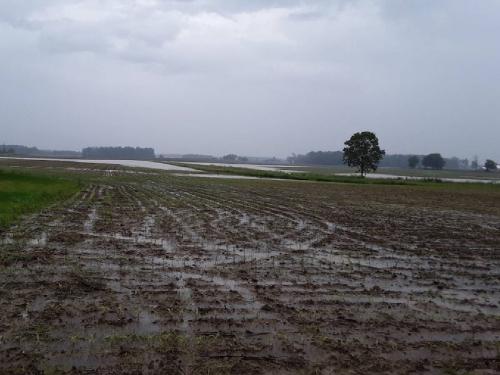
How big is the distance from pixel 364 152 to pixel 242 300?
67038mm

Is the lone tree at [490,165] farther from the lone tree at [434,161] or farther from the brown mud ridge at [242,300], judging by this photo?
the brown mud ridge at [242,300]

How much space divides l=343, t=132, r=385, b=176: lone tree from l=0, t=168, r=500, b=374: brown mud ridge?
58499 mm

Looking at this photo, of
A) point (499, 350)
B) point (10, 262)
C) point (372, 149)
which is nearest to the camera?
point (499, 350)

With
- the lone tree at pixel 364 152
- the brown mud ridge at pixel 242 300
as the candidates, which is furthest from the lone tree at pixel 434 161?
the brown mud ridge at pixel 242 300

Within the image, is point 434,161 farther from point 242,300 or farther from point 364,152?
point 242,300

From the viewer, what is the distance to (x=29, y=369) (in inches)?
179

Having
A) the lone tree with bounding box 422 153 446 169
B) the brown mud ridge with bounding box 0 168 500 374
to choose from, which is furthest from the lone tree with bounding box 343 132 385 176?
the lone tree with bounding box 422 153 446 169

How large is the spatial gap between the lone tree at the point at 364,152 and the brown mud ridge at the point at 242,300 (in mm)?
58499

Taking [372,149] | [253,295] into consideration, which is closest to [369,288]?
[253,295]

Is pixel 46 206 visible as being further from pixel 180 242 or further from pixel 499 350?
pixel 499 350

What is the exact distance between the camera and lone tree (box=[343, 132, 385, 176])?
71062mm

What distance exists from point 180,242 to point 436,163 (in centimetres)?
15666

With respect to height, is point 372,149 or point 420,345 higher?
point 372,149

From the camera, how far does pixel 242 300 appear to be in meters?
7.02
